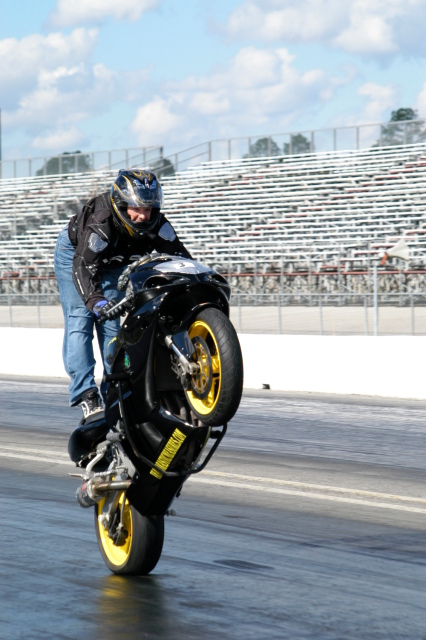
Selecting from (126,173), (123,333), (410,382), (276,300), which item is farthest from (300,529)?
(276,300)

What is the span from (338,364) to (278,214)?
21.7 meters

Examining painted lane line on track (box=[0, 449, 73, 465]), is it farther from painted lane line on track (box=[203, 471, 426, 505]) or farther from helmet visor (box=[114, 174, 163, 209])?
helmet visor (box=[114, 174, 163, 209])

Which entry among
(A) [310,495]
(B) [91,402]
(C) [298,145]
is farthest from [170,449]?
(C) [298,145]

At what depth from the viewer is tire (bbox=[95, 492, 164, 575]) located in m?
5.06

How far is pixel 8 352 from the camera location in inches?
768

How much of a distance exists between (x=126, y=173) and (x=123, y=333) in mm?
841

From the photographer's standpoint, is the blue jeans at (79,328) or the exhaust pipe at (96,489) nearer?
the exhaust pipe at (96,489)

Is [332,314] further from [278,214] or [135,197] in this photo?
[135,197]

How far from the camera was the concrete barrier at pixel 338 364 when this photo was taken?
14.3 m

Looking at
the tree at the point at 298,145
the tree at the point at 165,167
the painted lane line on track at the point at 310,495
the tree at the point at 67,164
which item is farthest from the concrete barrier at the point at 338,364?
the tree at the point at 67,164

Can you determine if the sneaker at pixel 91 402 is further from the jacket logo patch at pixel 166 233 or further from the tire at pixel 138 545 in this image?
the jacket logo patch at pixel 166 233

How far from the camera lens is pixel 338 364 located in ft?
49.3

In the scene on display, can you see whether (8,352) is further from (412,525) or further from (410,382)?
(412,525)

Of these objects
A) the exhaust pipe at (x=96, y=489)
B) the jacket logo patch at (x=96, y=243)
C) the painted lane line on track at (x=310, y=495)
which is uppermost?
the jacket logo patch at (x=96, y=243)
